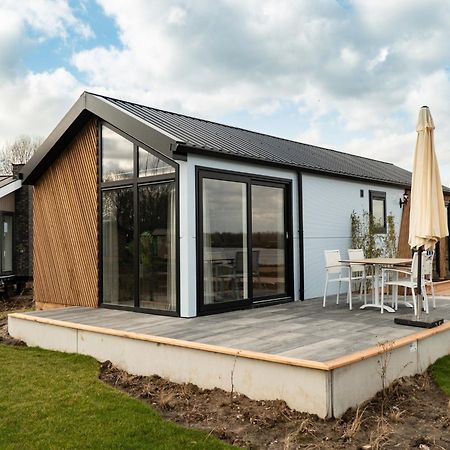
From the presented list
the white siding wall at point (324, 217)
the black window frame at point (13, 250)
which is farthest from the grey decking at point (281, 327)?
the black window frame at point (13, 250)

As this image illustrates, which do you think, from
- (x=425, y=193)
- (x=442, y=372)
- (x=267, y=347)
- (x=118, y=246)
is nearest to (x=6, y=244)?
(x=118, y=246)

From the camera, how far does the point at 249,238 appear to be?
7.56m

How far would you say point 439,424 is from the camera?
12.5ft

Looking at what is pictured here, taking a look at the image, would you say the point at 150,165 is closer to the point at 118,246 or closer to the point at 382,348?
the point at 118,246

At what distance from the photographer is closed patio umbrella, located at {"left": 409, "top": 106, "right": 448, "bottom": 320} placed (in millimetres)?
5695

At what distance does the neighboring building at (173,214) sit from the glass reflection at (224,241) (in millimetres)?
16

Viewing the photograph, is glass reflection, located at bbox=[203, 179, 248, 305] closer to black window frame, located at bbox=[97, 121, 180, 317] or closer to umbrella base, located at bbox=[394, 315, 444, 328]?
black window frame, located at bbox=[97, 121, 180, 317]

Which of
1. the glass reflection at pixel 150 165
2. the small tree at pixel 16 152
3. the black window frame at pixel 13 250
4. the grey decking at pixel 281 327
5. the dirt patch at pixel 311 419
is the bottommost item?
the dirt patch at pixel 311 419

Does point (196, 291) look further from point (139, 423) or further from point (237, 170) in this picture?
point (139, 423)

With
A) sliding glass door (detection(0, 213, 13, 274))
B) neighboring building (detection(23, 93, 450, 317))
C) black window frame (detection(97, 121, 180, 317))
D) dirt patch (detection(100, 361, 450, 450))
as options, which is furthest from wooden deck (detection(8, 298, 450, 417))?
sliding glass door (detection(0, 213, 13, 274))

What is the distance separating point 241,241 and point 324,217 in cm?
258

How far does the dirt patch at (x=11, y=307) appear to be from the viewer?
715 cm

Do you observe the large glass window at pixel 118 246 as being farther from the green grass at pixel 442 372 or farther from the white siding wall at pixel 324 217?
the green grass at pixel 442 372

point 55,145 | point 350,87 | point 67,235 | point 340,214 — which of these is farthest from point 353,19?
point 67,235
